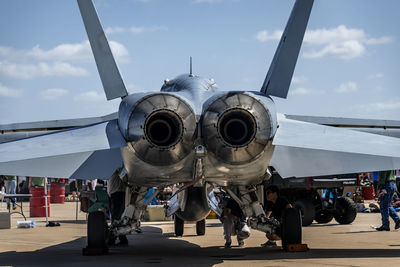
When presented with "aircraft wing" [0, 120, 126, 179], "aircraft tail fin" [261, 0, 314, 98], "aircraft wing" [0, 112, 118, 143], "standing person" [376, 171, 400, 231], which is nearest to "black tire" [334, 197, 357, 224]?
"standing person" [376, 171, 400, 231]

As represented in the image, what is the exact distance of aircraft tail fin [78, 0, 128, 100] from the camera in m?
9.03

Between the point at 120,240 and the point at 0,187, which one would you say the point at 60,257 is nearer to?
the point at 120,240

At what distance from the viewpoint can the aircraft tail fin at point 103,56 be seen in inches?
356

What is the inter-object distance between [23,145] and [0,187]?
24.2 metres

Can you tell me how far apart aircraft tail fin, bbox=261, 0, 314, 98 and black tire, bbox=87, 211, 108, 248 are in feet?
10.2

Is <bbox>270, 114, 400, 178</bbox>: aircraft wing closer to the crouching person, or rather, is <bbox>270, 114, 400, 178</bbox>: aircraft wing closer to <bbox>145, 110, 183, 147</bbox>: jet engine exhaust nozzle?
<bbox>145, 110, 183, 147</bbox>: jet engine exhaust nozzle

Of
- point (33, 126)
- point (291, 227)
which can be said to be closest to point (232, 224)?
point (291, 227)

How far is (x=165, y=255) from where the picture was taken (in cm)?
1023

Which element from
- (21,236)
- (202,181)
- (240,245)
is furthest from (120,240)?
(202,181)

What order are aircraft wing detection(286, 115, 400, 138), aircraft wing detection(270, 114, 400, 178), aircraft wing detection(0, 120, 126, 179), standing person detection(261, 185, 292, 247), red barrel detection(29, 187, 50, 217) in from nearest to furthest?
aircraft wing detection(0, 120, 126, 179)
aircraft wing detection(270, 114, 400, 178)
standing person detection(261, 185, 292, 247)
aircraft wing detection(286, 115, 400, 138)
red barrel detection(29, 187, 50, 217)

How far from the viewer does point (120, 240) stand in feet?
41.2

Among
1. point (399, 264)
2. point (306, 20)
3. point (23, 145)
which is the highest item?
point (306, 20)

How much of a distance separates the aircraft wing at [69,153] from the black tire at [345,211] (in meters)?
10.5

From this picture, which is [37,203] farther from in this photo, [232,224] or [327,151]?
[327,151]
